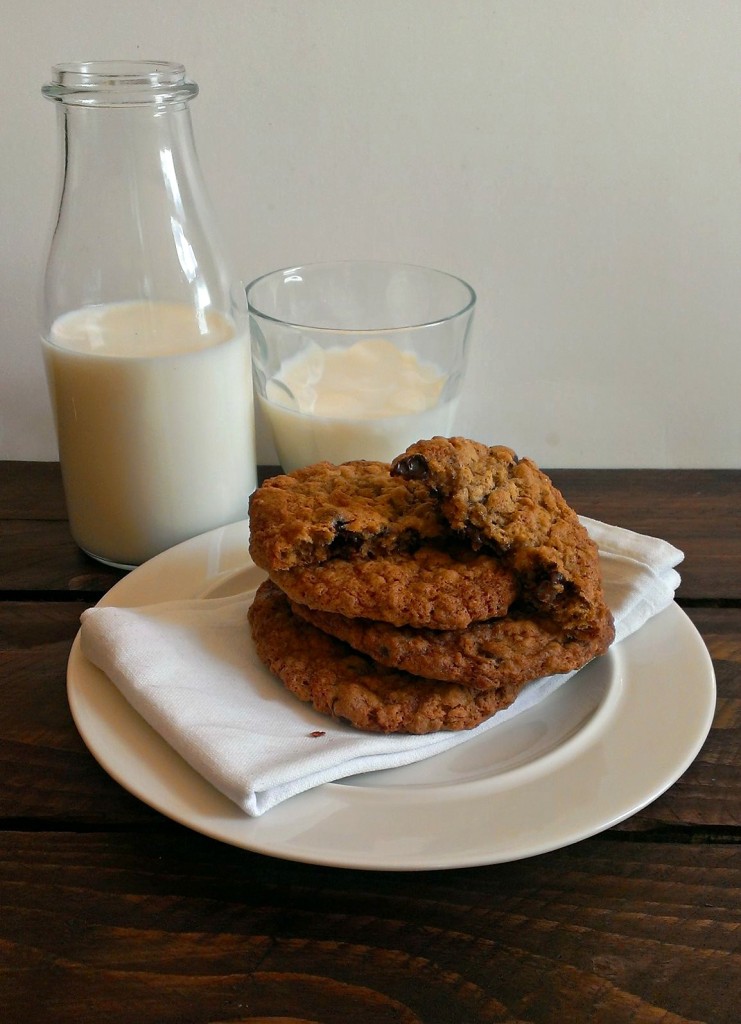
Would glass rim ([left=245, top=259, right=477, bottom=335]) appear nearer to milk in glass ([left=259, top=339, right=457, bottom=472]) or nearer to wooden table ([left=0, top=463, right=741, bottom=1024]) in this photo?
milk in glass ([left=259, top=339, right=457, bottom=472])

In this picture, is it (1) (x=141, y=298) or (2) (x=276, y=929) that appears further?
(1) (x=141, y=298)

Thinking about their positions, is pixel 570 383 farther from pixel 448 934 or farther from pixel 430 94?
pixel 448 934

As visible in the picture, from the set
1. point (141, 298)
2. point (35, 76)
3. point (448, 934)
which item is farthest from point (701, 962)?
point (35, 76)

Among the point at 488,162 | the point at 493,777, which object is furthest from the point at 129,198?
the point at 493,777

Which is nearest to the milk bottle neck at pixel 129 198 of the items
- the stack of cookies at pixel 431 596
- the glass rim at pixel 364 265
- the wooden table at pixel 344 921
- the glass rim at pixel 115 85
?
the glass rim at pixel 115 85

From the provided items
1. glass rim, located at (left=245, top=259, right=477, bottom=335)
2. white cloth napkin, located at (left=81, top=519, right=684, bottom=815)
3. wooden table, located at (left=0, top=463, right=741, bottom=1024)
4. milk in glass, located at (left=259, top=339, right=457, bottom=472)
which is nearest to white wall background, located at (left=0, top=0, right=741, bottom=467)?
glass rim, located at (left=245, top=259, right=477, bottom=335)

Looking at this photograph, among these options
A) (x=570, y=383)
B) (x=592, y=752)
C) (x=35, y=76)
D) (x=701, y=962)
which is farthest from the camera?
(x=570, y=383)

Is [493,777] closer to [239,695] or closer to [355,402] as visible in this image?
[239,695]

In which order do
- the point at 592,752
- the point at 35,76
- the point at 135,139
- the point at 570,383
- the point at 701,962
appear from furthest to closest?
the point at 570,383, the point at 35,76, the point at 135,139, the point at 592,752, the point at 701,962

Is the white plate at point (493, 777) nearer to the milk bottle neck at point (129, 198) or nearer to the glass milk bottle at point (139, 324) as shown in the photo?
the glass milk bottle at point (139, 324)
